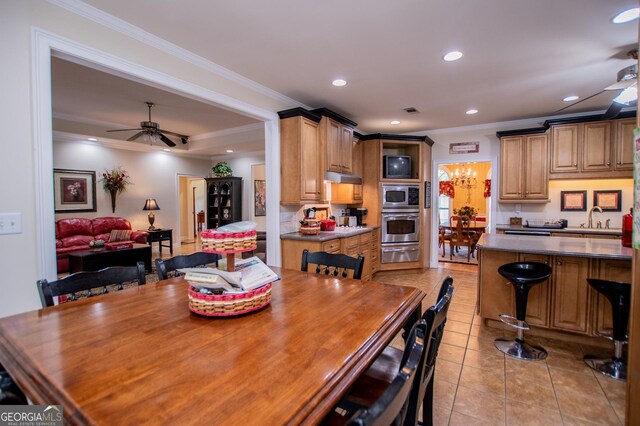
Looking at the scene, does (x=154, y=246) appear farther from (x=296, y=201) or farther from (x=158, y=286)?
(x=158, y=286)

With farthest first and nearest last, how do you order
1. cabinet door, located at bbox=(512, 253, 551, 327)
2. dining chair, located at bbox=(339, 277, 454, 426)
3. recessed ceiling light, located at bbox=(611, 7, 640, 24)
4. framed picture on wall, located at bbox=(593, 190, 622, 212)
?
framed picture on wall, located at bbox=(593, 190, 622, 212) → cabinet door, located at bbox=(512, 253, 551, 327) → recessed ceiling light, located at bbox=(611, 7, 640, 24) → dining chair, located at bbox=(339, 277, 454, 426)

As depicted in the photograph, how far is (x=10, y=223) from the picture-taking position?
1779mm

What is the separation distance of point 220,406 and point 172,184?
8.26m

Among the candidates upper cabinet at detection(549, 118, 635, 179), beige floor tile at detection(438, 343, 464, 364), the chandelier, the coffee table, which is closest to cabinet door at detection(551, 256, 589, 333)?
beige floor tile at detection(438, 343, 464, 364)

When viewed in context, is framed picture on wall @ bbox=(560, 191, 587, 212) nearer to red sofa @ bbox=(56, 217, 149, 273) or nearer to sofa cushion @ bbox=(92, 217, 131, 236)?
red sofa @ bbox=(56, 217, 149, 273)

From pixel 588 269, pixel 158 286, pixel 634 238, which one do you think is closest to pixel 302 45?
pixel 158 286

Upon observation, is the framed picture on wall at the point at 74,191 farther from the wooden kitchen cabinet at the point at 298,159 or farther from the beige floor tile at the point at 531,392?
the beige floor tile at the point at 531,392

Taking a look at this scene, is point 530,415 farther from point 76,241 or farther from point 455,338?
point 76,241

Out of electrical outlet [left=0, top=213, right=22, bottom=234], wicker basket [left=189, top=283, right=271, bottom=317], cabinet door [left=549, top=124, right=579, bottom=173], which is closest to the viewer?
wicker basket [left=189, top=283, right=271, bottom=317]

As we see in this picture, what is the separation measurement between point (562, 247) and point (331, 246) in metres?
2.35

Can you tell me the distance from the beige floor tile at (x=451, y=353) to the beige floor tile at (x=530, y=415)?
1.89 ft

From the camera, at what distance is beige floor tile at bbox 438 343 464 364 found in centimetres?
258

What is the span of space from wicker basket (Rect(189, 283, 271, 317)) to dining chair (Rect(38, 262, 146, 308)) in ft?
1.85

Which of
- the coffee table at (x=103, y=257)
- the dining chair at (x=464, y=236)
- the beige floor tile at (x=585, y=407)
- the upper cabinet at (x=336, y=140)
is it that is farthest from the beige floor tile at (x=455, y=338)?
the coffee table at (x=103, y=257)
